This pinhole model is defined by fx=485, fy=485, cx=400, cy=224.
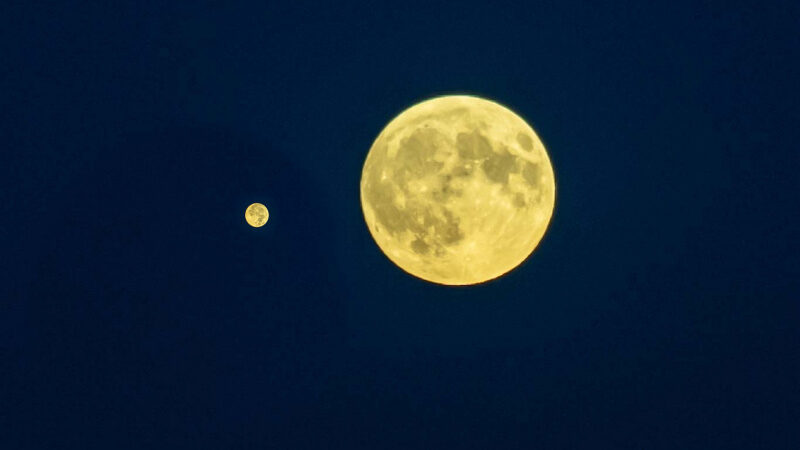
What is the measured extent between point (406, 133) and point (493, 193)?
2.33ft

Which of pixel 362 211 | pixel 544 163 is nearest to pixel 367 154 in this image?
pixel 362 211

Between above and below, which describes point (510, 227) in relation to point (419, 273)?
above

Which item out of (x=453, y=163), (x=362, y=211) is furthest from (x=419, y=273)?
(x=453, y=163)

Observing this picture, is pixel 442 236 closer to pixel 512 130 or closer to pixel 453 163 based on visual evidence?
pixel 453 163

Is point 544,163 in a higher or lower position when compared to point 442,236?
higher

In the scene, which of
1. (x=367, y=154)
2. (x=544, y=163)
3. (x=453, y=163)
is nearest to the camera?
(x=453, y=163)

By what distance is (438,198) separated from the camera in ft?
10.3

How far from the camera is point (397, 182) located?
A: 325cm

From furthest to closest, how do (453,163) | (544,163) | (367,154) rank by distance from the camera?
(367,154) → (544,163) → (453,163)

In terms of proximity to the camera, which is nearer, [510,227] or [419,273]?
[510,227]

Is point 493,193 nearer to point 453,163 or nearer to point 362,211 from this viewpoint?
point 453,163

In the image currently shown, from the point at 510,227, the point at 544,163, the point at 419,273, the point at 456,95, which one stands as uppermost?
the point at 456,95

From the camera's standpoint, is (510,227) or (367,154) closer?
(510,227)

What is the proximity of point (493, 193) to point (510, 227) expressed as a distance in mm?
284
